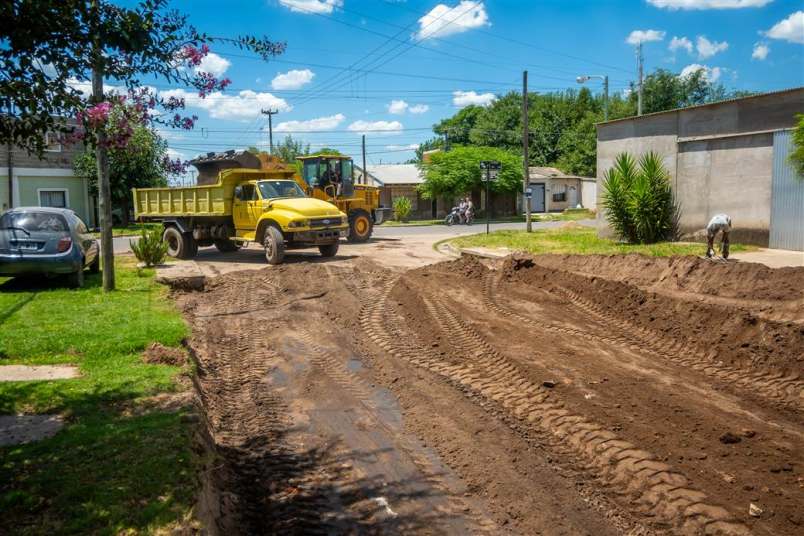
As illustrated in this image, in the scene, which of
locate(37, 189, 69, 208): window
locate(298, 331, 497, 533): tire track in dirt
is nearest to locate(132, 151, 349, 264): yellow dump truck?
locate(298, 331, 497, 533): tire track in dirt

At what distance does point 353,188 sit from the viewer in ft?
77.5

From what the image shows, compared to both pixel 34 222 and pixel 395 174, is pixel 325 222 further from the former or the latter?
pixel 395 174

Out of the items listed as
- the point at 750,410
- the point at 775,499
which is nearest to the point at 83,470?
the point at 775,499

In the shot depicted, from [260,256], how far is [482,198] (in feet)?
97.3

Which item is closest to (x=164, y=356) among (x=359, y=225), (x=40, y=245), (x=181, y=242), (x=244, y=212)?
(x=40, y=245)

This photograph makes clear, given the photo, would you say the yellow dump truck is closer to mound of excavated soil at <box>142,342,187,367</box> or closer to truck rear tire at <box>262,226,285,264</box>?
truck rear tire at <box>262,226,285,264</box>

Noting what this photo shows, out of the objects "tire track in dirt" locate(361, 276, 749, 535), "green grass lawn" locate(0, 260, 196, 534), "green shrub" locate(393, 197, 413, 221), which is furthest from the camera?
"green shrub" locate(393, 197, 413, 221)

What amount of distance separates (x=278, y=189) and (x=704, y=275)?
446 inches

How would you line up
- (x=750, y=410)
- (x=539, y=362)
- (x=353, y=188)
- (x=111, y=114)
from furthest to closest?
(x=353, y=188) → (x=539, y=362) → (x=750, y=410) → (x=111, y=114)

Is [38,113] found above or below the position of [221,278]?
above

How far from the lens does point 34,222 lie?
41.4ft

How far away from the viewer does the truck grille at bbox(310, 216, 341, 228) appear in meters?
17.1

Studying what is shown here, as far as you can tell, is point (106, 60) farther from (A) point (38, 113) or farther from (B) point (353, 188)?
(B) point (353, 188)

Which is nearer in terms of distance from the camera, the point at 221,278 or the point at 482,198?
the point at 221,278
